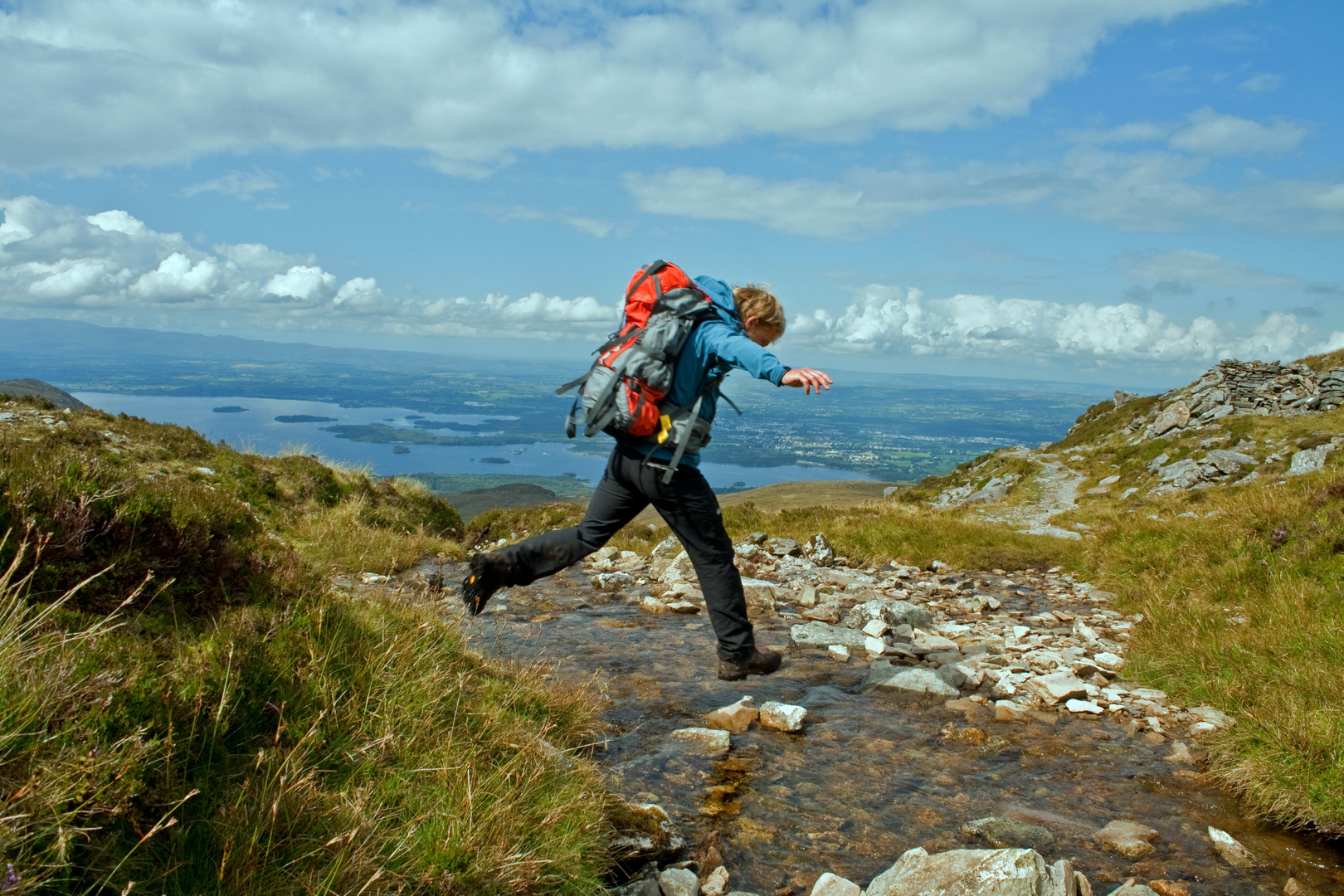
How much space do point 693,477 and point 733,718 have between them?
5.65ft

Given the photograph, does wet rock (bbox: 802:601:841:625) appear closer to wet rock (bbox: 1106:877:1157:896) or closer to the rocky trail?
the rocky trail

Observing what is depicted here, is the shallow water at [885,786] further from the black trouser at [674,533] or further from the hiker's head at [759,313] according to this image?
the hiker's head at [759,313]

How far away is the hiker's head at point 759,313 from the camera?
18.4ft

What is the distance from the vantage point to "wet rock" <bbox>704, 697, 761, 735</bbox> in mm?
5215

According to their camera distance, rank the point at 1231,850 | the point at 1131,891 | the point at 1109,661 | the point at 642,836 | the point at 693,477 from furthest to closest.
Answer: the point at 1109,661 → the point at 693,477 → the point at 1231,850 → the point at 642,836 → the point at 1131,891

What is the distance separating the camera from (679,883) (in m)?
3.24

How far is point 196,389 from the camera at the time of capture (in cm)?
17675

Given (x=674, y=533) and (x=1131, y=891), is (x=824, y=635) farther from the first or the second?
(x=1131, y=891)

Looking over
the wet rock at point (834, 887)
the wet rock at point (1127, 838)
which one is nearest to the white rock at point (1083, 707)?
the wet rock at point (1127, 838)

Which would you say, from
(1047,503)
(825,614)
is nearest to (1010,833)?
(825,614)

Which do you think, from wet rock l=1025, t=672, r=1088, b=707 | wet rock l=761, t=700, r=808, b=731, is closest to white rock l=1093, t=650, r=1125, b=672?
wet rock l=1025, t=672, r=1088, b=707

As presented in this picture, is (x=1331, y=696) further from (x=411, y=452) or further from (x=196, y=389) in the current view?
(x=196, y=389)

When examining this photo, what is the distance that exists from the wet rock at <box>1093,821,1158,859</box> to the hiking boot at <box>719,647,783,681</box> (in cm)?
264

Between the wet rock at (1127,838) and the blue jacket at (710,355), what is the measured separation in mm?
2996
